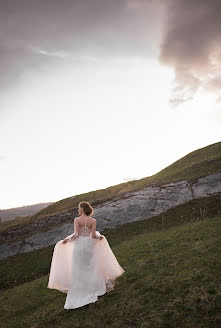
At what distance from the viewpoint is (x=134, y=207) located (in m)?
29.4

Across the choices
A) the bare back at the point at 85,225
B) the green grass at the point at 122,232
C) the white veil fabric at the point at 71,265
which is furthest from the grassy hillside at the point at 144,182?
the bare back at the point at 85,225

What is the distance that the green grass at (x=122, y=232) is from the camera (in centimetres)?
2073

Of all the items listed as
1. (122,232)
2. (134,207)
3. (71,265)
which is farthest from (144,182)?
(71,265)

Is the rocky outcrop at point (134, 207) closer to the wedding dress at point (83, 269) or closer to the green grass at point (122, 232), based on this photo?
the green grass at point (122, 232)

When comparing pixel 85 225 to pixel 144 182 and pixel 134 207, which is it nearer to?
pixel 134 207

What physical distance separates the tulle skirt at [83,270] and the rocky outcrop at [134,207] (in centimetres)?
1579

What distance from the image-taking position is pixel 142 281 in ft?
36.3

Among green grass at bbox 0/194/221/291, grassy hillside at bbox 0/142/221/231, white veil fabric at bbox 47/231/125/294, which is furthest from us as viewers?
grassy hillside at bbox 0/142/221/231

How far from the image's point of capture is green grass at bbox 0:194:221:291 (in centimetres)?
2073

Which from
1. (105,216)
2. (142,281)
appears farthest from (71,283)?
(105,216)

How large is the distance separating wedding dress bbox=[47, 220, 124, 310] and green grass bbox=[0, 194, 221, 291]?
1060 centimetres

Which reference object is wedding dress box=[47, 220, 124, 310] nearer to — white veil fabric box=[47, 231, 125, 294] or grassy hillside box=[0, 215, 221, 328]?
white veil fabric box=[47, 231, 125, 294]

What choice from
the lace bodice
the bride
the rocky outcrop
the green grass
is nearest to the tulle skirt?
the bride

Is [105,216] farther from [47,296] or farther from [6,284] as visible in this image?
[47,296]
